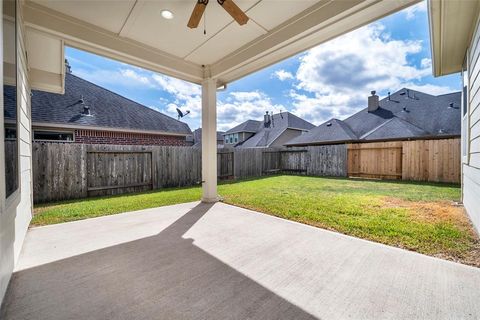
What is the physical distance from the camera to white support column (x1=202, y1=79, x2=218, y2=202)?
477 cm

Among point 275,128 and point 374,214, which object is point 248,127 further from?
point 374,214

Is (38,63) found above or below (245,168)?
above

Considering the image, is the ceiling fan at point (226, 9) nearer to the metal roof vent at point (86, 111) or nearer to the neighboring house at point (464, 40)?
the neighboring house at point (464, 40)

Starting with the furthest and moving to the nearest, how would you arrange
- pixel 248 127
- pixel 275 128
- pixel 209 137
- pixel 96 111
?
1. pixel 248 127
2. pixel 275 128
3. pixel 96 111
4. pixel 209 137

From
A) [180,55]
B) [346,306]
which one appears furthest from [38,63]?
[346,306]

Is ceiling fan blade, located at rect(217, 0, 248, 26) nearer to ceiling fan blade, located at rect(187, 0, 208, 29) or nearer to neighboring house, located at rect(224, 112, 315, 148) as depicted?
ceiling fan blade, located at rect(187, 0, 208, 29)

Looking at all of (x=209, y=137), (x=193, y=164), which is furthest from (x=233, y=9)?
(x=193, y=164)

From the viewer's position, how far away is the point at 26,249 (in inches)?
94.3

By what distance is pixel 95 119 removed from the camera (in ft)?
31.7

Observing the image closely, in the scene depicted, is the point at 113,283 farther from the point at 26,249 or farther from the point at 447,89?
the point at 447,89

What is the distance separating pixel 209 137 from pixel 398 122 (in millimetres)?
11586

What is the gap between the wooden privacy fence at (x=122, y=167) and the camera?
5.13m

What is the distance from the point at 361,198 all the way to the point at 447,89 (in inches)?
533

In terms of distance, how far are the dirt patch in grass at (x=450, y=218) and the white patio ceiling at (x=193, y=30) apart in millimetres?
2796
